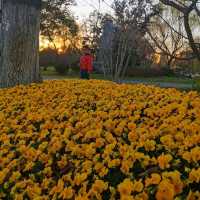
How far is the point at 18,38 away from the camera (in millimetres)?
9453

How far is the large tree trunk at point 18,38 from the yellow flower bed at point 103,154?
3.71 m

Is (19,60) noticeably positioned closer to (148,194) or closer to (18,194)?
(18,194)

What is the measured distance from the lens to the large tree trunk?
9.40 meters

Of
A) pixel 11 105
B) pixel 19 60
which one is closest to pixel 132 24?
pixel 19 60

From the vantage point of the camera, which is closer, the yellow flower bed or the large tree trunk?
the yellow flower bed

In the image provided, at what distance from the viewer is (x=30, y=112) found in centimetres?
589

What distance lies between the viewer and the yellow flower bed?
2.78 m

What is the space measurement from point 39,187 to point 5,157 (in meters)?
1.00

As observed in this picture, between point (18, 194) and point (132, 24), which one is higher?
point (132, 24)

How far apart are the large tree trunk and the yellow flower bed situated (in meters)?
3.71

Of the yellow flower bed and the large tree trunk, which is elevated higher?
the large tree trunk

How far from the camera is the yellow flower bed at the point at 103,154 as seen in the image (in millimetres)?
2784

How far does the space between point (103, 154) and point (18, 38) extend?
6390 millimetres

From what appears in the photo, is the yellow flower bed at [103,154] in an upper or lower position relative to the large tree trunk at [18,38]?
lower
